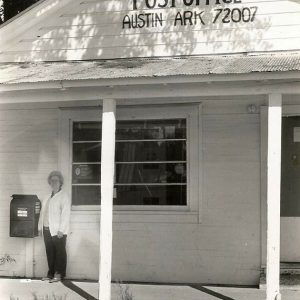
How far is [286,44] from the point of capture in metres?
7.76

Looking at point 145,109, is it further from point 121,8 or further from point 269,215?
point 269,215

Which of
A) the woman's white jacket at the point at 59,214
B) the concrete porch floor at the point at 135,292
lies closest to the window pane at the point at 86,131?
the woman's white jacket at the point at 59,214

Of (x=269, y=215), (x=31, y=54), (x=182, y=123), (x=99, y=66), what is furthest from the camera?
(x=31, y=54)

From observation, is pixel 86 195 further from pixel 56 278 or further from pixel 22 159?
pixel 56 278

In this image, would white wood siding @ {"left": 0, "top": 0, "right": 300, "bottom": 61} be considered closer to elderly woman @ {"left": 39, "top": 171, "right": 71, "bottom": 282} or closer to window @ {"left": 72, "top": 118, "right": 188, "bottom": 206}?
window @ {"left": 72, "top": 118, "right": 188, "bottom": 206}

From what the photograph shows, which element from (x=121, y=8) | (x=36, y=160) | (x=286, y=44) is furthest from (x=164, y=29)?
(x=36, y=160)

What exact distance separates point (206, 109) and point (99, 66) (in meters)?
1.70

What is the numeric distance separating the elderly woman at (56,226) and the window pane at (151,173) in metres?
0.92

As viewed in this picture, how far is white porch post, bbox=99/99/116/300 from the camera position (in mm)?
6523

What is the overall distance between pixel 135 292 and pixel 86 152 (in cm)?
234

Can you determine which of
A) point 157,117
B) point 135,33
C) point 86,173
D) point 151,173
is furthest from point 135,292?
point 135,33

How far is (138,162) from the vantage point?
834 cm

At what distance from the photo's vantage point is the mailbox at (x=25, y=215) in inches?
331

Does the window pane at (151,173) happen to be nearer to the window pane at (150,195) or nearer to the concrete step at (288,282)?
the window pane at (150,195)
